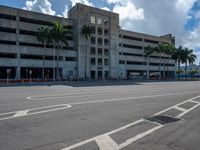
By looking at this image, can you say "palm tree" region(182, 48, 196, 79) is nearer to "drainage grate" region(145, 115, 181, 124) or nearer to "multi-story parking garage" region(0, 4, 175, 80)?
"multi-story parking garage" region(0, 4, 175, 80)

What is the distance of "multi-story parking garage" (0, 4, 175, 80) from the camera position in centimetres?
4856

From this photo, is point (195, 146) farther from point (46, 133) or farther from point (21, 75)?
point (21, 75)

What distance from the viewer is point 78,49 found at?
58.1 meters

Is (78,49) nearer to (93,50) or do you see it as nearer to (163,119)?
(93,50)

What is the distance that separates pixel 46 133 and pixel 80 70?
5317 cm

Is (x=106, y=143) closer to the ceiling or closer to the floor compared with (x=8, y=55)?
closer to the floor

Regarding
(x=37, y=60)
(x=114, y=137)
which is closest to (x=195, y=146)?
(x=114, y=137)

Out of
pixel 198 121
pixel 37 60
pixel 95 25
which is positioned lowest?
pixel 198 121

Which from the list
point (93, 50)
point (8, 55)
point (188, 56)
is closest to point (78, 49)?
point (93, 50)

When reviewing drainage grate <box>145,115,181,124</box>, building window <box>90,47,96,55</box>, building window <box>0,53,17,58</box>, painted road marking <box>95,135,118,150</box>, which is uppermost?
building window <box>90,47,96,55</box>

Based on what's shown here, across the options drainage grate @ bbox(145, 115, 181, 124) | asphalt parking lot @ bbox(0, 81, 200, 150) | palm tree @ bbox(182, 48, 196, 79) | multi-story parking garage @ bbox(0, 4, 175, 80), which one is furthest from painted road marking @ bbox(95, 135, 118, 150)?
palm tree @ bbox(182, 48, 196, 79)

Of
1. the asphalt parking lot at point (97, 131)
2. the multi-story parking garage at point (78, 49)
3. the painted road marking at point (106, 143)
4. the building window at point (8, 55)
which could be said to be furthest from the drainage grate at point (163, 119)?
the building window at point (8, 55)

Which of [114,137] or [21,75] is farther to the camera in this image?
[21,75]

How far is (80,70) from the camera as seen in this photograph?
Answer: 58.5m
